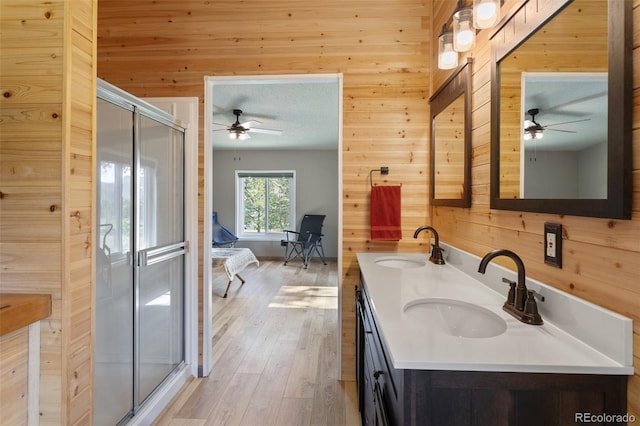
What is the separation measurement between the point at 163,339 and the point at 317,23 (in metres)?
2.46

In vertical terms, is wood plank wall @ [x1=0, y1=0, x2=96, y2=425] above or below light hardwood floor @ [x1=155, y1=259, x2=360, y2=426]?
above

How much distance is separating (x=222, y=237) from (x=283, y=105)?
3.49m

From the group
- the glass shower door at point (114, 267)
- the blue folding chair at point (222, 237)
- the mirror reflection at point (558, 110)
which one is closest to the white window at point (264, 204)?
the blue folding chair at point (222, 237)

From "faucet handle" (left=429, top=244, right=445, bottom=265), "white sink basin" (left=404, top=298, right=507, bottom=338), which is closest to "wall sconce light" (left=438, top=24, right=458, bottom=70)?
"faucet handle" (left=429, top=244, right=445, bottom=265)

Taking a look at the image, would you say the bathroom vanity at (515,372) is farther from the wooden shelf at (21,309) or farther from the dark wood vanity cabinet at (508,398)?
the wooden shelf at (21,309)

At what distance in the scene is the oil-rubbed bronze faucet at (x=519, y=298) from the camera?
966 mm

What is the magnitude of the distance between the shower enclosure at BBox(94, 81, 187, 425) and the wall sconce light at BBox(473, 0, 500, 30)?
5.56ft

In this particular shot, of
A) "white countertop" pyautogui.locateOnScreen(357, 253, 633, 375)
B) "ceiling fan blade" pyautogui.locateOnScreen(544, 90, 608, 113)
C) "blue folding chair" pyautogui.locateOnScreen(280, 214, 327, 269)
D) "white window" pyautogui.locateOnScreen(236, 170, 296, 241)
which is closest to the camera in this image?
"white countertop" pyautogui.locateOnScreen(357, 253, 633, 375)

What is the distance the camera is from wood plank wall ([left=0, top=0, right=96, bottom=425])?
999mm

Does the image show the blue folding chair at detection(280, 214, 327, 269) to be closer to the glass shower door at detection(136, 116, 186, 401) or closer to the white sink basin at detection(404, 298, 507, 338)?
the glass shower door at detection(136, 116, 186, 401)

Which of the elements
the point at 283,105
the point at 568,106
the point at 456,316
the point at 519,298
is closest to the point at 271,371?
the point at 456,316

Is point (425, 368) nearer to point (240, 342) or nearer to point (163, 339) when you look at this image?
point (163, 339)

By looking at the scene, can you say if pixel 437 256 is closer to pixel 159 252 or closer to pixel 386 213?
pixel 386 213

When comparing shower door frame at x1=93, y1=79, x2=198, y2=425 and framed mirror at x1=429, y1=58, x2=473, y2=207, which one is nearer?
framed mirror at x1=429, y1=58, x2=473, y2=207
